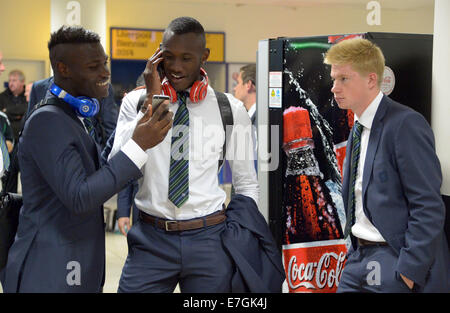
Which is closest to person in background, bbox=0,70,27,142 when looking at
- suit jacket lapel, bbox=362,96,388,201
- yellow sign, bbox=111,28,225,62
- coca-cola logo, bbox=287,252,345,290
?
yellow sign, bbox=111,28,225,62

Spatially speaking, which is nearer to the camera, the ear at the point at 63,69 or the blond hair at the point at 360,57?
the ear at the point at 63,69

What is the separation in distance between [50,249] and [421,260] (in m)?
1.40

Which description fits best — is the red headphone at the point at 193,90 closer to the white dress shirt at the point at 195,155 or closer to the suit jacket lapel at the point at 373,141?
the white dress shirt at the point at 195,155

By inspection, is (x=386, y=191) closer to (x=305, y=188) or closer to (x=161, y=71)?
(x=161, y=71)

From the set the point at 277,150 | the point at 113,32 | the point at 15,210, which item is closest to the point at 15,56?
the point at 113,32

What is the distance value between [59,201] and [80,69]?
Result: 1.66 feet

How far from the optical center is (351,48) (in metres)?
2.65

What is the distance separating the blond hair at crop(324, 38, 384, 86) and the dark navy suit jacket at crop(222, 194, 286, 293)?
0.73m

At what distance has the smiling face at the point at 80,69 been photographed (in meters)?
2.31

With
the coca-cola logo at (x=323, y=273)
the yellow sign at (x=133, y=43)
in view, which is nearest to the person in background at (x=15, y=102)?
the yellow sign at (x=133, y=43)

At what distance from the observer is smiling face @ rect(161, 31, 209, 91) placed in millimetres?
2480

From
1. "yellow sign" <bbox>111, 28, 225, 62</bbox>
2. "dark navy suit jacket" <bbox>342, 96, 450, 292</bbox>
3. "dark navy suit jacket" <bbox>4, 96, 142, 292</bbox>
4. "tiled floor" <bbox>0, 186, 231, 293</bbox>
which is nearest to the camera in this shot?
"dark navy suit jacket" <bbox>4, 96, 142, 292</bbox>

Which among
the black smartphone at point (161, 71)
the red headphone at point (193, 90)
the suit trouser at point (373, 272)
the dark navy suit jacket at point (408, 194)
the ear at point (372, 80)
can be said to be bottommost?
the suit trouser at point (373, 272)

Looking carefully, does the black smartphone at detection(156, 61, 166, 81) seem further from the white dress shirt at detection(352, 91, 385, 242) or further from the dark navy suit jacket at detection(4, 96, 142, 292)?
the white dress shirt at detection(352, 91, 385, 242)
